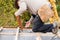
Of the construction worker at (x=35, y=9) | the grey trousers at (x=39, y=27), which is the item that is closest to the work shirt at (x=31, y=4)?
the construction worker at (x=35, y=9)

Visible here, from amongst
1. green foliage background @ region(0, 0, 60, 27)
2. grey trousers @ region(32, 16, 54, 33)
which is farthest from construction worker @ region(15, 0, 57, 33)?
green foliage background @ region(0, 0, 60, 27)

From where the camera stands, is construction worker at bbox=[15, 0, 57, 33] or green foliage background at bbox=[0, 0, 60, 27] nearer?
construction worker at bbox=[15, 0, 57, 33]

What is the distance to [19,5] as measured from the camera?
4180 millimetres

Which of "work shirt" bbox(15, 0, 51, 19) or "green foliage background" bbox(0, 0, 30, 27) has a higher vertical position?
"work shirt" bbox(15, 0, 51, 19)

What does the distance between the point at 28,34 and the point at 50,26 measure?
1.37ft

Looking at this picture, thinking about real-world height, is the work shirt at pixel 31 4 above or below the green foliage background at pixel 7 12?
above

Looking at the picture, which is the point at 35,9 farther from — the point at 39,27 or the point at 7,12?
the point at 7,12

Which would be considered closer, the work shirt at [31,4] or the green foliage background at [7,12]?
the work shirt at [31,4]

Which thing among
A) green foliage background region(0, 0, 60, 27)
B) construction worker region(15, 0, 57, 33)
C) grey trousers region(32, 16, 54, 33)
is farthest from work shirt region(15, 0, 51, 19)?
green foliage background region(0, 0, 60, 27)

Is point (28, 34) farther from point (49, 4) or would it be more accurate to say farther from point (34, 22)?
point (49, 4)

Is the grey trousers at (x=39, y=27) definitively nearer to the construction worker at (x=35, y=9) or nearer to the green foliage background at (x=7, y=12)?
the construction worker at (x=35, y=9)

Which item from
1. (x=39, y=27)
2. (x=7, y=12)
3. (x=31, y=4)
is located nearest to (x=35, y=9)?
(x=31, y=4)

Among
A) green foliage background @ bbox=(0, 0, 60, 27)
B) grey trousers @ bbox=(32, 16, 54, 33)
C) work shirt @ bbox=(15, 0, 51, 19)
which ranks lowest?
green foliage background @ bbox=(0, 0, 60, 27)

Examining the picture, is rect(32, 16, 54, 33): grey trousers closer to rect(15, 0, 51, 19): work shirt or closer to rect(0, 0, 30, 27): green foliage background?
rect(15, 0, 51, 19): work shirt
